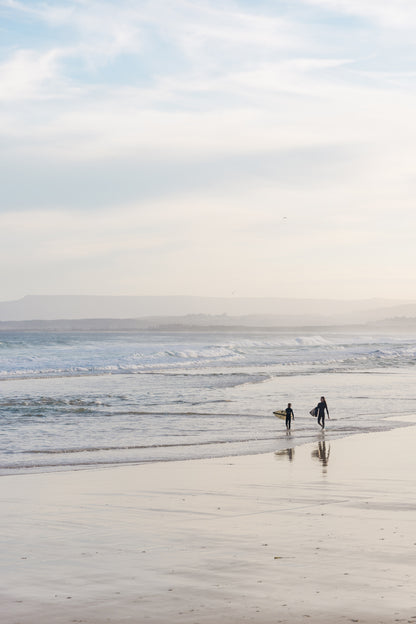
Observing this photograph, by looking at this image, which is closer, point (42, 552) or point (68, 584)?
point (68, 584)

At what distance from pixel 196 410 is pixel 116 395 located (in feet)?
24.2

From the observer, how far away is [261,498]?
12.8 meters

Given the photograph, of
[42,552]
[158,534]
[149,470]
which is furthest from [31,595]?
[149,470]

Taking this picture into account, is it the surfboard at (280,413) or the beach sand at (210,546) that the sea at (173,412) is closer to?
the surfboard at (280,413)

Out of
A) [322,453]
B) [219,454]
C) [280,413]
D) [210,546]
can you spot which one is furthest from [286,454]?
[210,546]

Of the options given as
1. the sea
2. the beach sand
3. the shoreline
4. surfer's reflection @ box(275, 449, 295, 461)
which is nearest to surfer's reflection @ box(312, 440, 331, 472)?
surfer's reflection @ box(275, 449, 295, 461)

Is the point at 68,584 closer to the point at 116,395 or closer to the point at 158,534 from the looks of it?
the point at 158,534

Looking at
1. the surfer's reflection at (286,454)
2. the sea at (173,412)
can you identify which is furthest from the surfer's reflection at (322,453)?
the sea at (173,412)

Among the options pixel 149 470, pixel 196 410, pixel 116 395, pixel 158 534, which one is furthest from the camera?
pixel 116 395

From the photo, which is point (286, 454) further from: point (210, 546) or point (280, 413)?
point (210, 546)

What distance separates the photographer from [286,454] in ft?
61.4

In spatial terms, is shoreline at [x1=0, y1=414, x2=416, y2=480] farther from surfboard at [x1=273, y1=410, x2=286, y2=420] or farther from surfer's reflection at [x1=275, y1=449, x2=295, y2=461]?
surfboard at [x1=273, y1=410, x2=286, y2=420]

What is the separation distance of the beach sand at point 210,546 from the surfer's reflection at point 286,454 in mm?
2264

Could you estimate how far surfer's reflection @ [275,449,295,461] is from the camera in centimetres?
1815
